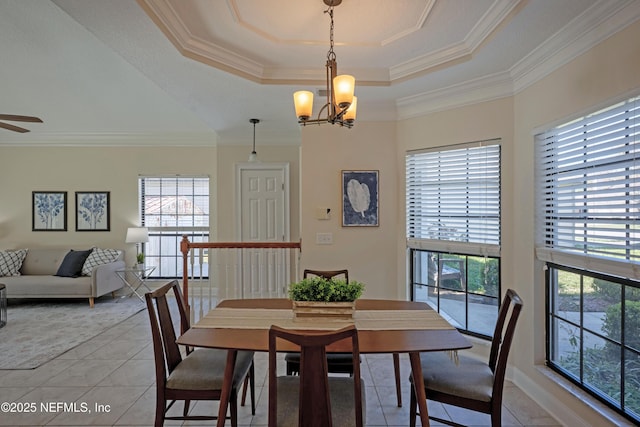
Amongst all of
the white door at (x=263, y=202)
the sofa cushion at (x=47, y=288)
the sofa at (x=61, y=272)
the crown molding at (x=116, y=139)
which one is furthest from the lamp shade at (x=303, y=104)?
the sofa cushion at (x=47, y=288)

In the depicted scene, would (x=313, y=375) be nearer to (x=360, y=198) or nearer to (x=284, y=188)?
(x=360, y=198)

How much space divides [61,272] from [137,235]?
1.21 meters

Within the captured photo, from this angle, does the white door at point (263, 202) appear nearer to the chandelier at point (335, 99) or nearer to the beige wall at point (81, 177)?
the beige wall at point (81, 177)

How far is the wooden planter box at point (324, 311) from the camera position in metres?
1.99

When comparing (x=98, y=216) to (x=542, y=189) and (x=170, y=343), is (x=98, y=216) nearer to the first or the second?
(x=170, y=343)

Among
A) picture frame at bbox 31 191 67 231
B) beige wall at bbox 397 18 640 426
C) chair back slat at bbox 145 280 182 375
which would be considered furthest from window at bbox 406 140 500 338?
picture frame at bbox 31 191 67 231

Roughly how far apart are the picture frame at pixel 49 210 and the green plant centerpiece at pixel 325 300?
5513 millimetres

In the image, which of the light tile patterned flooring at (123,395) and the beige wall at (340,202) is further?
the beige wall at (340,202)

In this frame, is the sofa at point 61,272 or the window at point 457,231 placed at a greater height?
the window at point 457,231

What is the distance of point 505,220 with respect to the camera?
2.85 meters

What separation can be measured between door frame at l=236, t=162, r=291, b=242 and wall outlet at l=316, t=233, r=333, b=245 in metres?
1.63

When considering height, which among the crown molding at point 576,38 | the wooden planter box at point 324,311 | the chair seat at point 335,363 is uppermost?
the crown molding at point 576,38

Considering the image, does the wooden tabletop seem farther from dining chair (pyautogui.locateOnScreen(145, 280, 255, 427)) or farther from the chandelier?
the chandelier

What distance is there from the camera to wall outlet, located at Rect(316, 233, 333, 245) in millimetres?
3699
